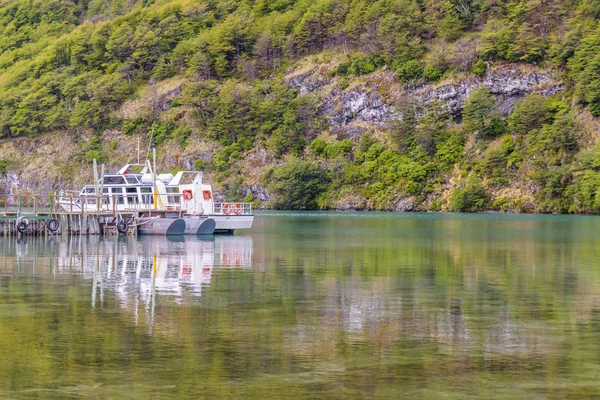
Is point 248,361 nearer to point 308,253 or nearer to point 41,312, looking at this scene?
point 41,312

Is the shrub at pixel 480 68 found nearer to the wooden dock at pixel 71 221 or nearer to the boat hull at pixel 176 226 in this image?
the boat hull at pixel 176 226

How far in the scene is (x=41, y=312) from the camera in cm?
3256

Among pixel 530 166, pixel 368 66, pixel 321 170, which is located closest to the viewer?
pixel 530 166

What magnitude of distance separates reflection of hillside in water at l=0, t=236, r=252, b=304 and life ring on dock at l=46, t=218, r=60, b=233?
2979 millimetres

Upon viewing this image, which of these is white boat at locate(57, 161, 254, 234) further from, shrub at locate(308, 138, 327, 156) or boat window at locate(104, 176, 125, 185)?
shrub at locate(308, 138, 327, 156)

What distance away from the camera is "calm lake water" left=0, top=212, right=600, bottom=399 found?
22.5 metres

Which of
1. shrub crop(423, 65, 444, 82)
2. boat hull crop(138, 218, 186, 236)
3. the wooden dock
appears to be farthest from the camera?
shrub crop(423, 65, 444, 82)

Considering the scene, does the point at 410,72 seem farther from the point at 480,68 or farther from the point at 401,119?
the point at 480,68

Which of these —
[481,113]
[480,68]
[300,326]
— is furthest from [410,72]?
[300,326]

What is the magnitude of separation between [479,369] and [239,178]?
154757mm

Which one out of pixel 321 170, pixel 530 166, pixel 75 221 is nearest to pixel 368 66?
pixel 321 170

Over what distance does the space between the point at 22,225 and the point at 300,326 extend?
5372 centimetres

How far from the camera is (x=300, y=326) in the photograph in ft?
98.6

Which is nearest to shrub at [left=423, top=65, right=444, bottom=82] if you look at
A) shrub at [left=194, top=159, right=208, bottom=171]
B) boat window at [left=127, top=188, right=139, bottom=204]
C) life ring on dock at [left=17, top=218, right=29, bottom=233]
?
shrub at [left=194, top=159, right=208, bottom=171]
